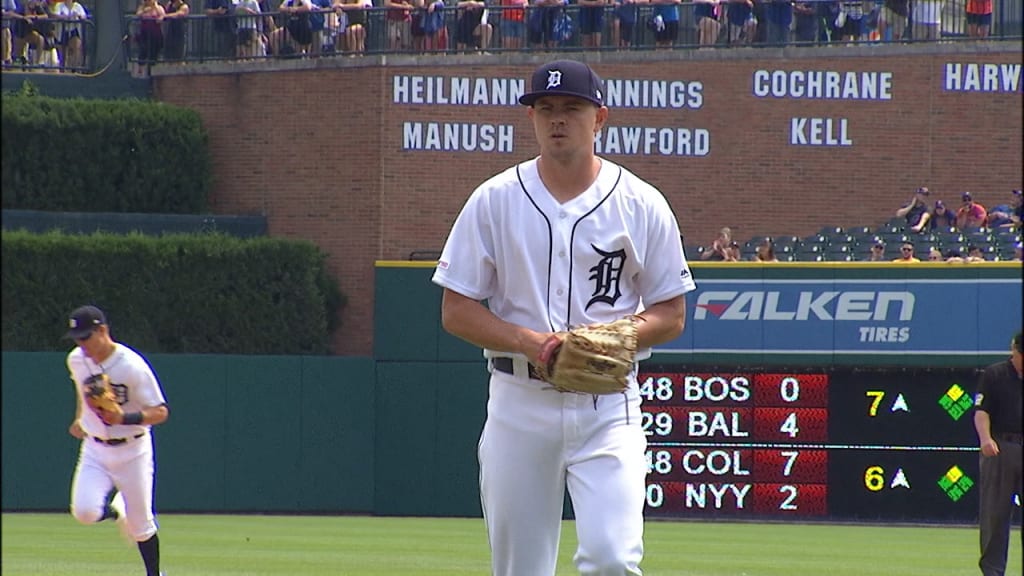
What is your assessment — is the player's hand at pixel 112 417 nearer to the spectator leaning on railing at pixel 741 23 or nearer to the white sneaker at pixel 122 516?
the white sneaker at pixel 122 516

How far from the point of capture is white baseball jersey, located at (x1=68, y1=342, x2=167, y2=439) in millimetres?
10828

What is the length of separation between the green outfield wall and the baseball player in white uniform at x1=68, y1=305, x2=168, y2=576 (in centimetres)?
1267

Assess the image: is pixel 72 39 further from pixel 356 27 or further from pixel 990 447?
pixel 990 447

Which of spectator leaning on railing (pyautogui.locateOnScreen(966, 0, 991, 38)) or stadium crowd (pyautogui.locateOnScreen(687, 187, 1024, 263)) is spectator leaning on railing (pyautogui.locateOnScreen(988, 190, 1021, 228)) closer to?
stadium crowd (pyautogui.locateOnScreen(687, 187, 1024, 263))

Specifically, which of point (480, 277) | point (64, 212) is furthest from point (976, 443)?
point (480, 277)

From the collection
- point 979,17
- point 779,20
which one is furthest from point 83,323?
point 979,17

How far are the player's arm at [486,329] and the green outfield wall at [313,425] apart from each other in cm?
1752

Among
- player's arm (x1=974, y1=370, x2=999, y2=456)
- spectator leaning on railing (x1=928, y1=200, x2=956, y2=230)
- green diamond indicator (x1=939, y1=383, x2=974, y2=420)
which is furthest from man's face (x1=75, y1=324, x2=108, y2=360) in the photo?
spectator leaning on railing (x1=928, y1=200, x2=956, y2=230)

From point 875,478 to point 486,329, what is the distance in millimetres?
17074

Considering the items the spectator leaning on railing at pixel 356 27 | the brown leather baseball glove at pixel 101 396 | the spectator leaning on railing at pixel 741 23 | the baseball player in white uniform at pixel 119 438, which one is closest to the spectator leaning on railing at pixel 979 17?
the spectator leaning on railing at pixel 741 23

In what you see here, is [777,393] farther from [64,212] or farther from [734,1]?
[64,212]

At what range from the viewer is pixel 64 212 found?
27000mm

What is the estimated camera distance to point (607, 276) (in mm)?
5664

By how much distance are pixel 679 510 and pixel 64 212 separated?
1116 centimetres
